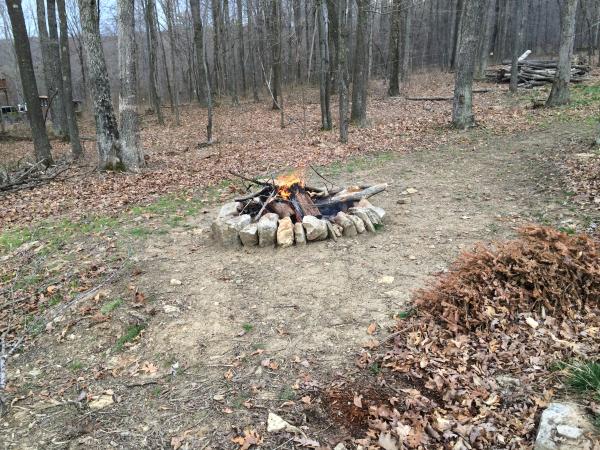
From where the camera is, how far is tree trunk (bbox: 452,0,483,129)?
11.8 meters

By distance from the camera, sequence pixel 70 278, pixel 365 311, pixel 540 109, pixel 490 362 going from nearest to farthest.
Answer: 1. pixel 490 362
2. pixel 365 311
3. pixel 70 278
4. pixel 540 109

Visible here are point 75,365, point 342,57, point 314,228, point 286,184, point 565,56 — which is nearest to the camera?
point 75,365

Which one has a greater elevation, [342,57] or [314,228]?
[342,57]

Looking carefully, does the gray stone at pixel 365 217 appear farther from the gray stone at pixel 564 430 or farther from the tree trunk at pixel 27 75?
the tree trunk at pixel 27 75

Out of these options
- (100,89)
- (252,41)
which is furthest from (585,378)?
(252,41)

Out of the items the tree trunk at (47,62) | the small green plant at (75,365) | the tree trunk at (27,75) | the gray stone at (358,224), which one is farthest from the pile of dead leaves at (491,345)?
the tree trunk at (47,62)

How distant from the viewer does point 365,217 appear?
6.45 m

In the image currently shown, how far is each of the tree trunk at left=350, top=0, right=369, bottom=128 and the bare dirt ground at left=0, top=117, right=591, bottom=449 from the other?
7.97m

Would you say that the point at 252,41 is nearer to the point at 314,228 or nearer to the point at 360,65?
the point at 360,65

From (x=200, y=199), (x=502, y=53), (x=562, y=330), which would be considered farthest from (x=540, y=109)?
(x=502, y=53)

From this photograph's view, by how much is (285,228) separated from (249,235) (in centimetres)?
51

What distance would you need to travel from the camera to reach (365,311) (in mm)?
4488

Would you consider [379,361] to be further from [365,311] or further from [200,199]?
[200,199]

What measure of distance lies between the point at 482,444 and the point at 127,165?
10.1m
